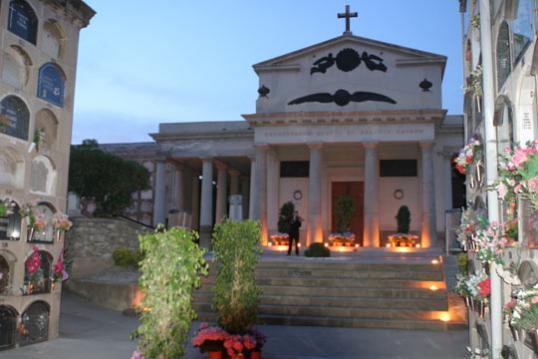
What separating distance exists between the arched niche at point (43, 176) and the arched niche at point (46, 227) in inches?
10.0

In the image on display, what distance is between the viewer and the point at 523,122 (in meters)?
4.79

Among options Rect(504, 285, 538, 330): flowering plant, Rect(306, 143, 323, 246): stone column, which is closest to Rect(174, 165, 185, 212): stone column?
Rect(306, 143, 323, 246): stone column

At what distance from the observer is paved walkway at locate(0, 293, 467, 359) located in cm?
881

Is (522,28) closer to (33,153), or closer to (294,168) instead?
(33,153)

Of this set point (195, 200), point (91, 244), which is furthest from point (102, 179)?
point (195, 200)

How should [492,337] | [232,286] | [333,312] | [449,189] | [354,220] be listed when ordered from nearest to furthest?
[492,337] < [232,286] < [333,312] < [449,189] < [354,220]

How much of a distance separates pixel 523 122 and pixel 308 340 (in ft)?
23.6

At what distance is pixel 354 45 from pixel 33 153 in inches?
812

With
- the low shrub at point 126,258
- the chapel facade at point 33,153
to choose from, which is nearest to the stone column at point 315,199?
the low shrub at point 126,258

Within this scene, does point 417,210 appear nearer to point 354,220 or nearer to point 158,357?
point 354,220

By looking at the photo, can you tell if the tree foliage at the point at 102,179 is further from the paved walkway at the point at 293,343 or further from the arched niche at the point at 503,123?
the arched niche at the point at 503,123

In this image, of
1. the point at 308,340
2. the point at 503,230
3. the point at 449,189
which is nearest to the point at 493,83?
the point at 503,230

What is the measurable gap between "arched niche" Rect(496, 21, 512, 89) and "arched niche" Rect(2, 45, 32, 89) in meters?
7.41

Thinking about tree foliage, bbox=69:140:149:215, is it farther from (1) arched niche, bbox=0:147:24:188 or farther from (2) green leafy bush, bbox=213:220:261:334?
(2) green leafy bush, bbox=213:220:261:334
